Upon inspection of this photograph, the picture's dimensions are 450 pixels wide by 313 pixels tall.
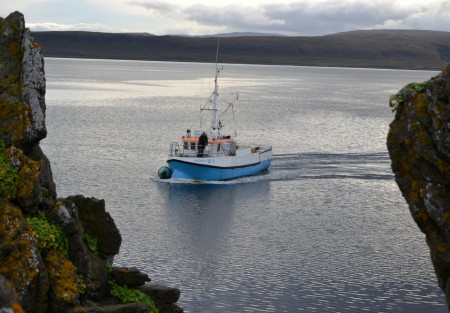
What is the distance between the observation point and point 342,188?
2648 inches

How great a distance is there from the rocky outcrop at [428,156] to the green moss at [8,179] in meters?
9.52

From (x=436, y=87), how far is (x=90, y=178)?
5252 cm

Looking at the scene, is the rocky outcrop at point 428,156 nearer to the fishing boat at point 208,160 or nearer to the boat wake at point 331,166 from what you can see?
the fishing boat at point 208,160

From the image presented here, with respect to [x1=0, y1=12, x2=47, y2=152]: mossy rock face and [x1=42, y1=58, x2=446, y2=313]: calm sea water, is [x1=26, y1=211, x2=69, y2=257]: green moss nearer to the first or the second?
[x1=0, y1=12, x2=47, y2=152]: mossy rock face

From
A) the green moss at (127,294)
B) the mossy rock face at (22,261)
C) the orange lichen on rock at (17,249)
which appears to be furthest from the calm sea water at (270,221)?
the orange lichen on rock at (17,249)

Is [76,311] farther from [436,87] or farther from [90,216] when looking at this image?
[436,87]

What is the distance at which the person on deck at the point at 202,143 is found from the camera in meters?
69.3

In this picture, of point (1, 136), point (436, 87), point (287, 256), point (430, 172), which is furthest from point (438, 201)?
point (287, 256)

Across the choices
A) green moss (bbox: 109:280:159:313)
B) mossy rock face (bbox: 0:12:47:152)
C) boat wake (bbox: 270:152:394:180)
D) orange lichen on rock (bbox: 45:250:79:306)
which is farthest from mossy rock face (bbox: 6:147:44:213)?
boat wake (bbox: 270:152:394:180)

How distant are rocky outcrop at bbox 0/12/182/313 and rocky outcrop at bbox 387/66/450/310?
26.0 feet

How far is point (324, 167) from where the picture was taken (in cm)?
7819

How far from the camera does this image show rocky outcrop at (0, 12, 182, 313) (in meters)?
16.8

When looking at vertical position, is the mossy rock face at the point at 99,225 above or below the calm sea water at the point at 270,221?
above

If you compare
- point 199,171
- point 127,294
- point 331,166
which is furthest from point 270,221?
point 127,294
